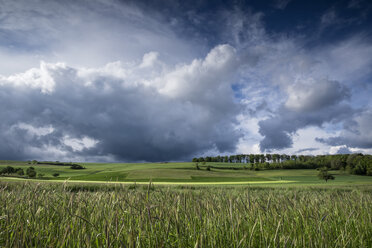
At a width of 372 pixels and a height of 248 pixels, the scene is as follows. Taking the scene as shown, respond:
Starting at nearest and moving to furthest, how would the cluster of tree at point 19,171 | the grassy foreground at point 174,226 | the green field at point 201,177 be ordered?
the grassy foreground at point 174,226 < the green field at point 201,177 < the cluster of tree at point 19,171

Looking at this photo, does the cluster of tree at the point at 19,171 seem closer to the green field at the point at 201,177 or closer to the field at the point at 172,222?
the green field at the point at 201,177

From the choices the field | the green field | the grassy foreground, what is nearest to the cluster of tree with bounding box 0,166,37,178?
the green field

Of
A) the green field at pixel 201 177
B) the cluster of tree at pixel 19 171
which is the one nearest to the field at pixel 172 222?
the green field at pixel 201 177

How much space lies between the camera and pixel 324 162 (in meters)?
97.5

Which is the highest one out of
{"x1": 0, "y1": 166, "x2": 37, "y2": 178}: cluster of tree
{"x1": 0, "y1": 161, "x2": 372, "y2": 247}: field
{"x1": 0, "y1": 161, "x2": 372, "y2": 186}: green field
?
{"x1": 0, "y1": 161, "x2": 372, "y2": 247}: field

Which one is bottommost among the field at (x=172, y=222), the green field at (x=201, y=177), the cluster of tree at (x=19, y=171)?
the green field at (x=201, y=177)

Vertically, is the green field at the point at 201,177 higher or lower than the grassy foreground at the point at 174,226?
lower

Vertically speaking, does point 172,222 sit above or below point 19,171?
above

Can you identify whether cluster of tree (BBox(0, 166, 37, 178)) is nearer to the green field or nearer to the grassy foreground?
the green field

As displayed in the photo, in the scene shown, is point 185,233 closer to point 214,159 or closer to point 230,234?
point 230,234

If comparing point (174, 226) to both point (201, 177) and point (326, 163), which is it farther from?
point (326, 163)

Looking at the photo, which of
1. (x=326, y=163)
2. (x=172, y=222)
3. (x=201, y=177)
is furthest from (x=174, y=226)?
(x=326, y=163)

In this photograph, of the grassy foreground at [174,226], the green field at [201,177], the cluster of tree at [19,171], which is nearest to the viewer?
the grassy foreground at [174,226]

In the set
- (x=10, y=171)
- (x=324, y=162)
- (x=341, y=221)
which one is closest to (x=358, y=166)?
(x=324, y=162)
